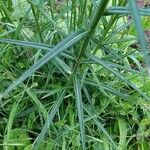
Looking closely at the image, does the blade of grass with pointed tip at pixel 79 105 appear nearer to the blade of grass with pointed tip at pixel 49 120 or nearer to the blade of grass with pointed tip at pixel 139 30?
the blade of grass with pointed tip at pixel 49 120

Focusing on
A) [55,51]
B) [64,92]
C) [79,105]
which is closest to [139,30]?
[55,51]

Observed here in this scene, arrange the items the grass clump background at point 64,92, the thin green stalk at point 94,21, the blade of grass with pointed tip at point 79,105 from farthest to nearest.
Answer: the grass clump background at point 64,92 < the blade of grass with pointed tip at point 79,105 < the thin green stalk at point 94,21

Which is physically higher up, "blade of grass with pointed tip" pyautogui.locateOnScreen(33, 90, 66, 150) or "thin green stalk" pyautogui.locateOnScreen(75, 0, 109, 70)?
"thin green stalk" pyautogui.locateOnScreen(75, 0, 109, 70)

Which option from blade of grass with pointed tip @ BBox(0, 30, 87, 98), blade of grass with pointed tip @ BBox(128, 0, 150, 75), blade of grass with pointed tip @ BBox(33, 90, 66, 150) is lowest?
blade of grass with pointed tip @ BBox(33, 90, 66, 150)

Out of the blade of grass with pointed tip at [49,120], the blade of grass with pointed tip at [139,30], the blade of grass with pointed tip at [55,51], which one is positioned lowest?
the blade of grass with pointed tip at [49,120]

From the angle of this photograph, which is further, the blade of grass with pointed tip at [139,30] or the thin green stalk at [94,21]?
the thin green stalk at [94,21]

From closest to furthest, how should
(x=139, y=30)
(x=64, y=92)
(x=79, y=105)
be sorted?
(x=139, y=30) < (x=79, y=105) < (x=64, y=92)

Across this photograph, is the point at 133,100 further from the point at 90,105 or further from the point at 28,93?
the point at 28,93

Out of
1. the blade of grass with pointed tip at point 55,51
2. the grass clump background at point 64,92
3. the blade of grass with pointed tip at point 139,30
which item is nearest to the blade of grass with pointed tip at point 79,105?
the grass clump background at point 64,92

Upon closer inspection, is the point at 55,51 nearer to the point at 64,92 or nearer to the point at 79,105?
the point at 79,105

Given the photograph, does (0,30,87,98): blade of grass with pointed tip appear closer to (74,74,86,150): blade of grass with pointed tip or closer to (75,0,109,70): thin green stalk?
(75,0,109,70): thin green stalk

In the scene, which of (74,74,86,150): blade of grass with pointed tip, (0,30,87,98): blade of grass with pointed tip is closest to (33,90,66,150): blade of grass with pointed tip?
(74,74,86,150): blade of grass with pointed tip

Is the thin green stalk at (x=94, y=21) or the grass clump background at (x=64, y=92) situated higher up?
the thin green stalk at (x=94, y=21)
